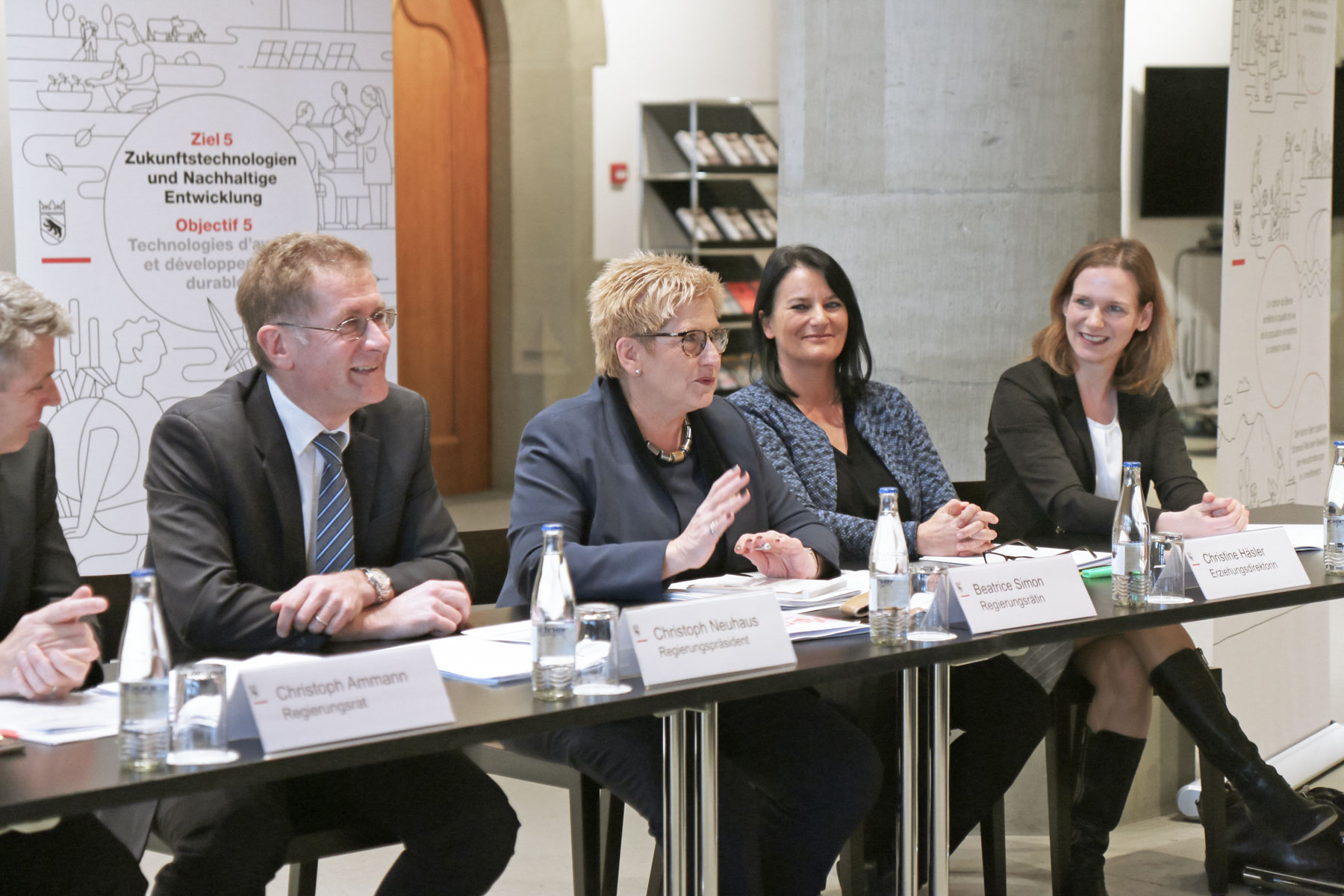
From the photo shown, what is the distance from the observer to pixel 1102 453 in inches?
130

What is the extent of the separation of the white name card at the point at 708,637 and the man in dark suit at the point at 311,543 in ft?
1.36

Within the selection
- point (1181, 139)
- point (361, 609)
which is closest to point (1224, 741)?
point (361, 609)

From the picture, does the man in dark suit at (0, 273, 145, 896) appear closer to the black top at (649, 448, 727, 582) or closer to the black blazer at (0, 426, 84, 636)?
the black blazer at (0, 426, 84, 636)

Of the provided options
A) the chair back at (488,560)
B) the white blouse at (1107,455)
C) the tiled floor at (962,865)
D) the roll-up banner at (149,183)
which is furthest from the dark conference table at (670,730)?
the chair back at (488,560)

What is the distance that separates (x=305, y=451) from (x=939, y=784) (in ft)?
3.68

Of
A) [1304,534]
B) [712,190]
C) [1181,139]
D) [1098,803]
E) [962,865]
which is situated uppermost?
[1181,139]

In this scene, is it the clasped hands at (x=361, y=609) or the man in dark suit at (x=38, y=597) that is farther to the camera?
the clasped hands at (x=361, y=609)

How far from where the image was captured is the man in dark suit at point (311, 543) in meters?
2.01

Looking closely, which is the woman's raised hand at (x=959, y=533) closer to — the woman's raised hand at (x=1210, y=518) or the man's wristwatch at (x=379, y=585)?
the woman's raised hand at (x=1210, y=518)

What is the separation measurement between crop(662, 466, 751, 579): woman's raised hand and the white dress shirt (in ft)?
1.81

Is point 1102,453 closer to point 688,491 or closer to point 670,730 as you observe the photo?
point 688,491

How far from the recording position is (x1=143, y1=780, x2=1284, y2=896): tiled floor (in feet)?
10.4

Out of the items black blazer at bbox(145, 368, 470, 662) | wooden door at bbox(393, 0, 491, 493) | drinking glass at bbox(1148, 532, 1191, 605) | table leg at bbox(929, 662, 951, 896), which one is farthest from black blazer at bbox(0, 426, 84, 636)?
wooden door at bbox(393, 0, 491, 493)

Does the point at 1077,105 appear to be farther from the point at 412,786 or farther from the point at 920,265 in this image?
the point at 412,786
